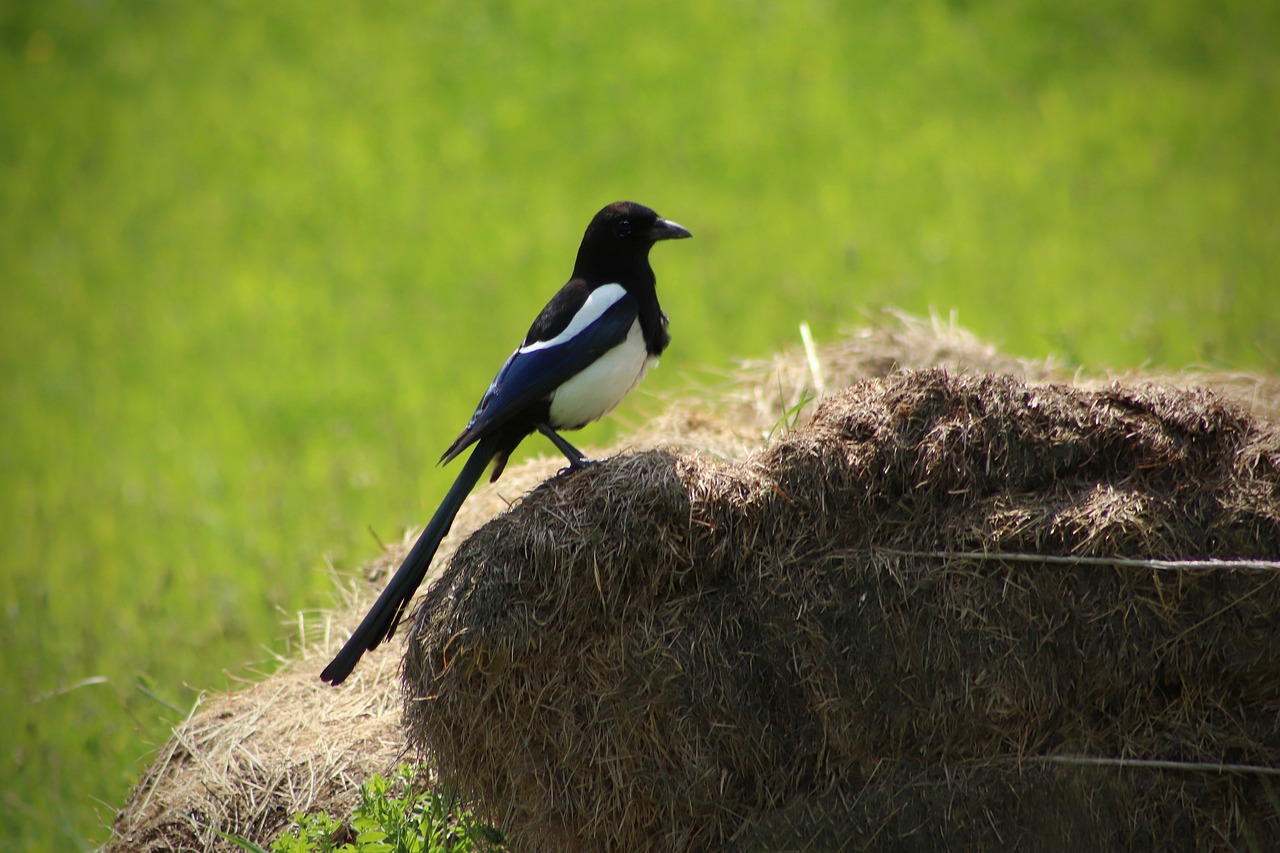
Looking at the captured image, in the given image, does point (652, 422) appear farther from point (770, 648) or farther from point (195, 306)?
point (195, 306)

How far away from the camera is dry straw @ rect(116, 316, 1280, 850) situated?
9.82 ft

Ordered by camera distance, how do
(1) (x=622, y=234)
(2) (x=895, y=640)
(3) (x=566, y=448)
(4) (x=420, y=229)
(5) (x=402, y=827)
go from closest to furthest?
(2) (x=895, y=640)
(5) (x=402, y=827)
(3) (x=566, y=448)
(1) (x=622, y=234)
(4) (x=420, y=229)

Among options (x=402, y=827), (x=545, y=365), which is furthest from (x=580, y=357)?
(x=402, y=827)

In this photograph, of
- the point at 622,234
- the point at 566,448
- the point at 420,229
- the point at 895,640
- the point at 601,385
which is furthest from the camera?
the point at 420,229

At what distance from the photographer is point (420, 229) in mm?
11531

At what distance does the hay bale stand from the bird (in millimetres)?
470

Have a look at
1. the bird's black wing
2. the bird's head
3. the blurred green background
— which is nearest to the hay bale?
the bird's black wing

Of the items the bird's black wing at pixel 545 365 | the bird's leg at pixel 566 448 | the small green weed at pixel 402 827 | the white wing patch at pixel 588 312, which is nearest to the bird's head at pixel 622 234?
the white wing patch at pixel 588 312

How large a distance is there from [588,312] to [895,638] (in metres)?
1.46

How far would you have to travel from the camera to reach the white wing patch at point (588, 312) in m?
3.78

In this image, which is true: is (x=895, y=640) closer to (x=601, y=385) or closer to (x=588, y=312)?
(x=601, y=385)

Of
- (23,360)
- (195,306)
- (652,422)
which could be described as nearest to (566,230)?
(195,306)

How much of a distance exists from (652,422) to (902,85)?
876 centimetres

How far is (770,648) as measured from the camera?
10.1 ft
